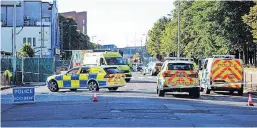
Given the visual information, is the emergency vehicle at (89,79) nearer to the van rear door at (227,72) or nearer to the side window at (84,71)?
the side window at (84,71)

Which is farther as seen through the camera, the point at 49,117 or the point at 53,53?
the point at 53,53

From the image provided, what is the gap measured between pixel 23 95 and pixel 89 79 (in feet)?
23.4

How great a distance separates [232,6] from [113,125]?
3938cm

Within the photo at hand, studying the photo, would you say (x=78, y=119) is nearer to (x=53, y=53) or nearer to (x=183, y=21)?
(x=183, y=21)

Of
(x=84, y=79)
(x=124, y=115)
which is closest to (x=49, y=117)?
(x=124, y=115)

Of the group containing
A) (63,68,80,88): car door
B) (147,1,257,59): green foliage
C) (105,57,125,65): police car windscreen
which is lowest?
(63,68,80,88): car door

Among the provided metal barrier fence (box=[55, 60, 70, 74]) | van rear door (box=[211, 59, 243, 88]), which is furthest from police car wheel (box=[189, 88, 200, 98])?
metal barrier fence (box=[55, 60, 70, 74])

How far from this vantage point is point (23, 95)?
62.7 ft

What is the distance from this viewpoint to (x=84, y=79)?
85.3 ft

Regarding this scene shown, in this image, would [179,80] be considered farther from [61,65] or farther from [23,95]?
[61,65]

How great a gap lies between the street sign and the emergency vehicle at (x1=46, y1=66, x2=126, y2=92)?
22.4 feet

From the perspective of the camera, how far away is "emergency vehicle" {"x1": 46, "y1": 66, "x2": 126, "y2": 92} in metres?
25.8

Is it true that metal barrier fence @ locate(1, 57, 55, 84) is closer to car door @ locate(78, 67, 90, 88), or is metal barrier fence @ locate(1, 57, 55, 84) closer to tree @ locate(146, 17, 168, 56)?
car door @ locate(78, 67, 90, 88)

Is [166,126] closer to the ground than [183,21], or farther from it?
closer to the ground
